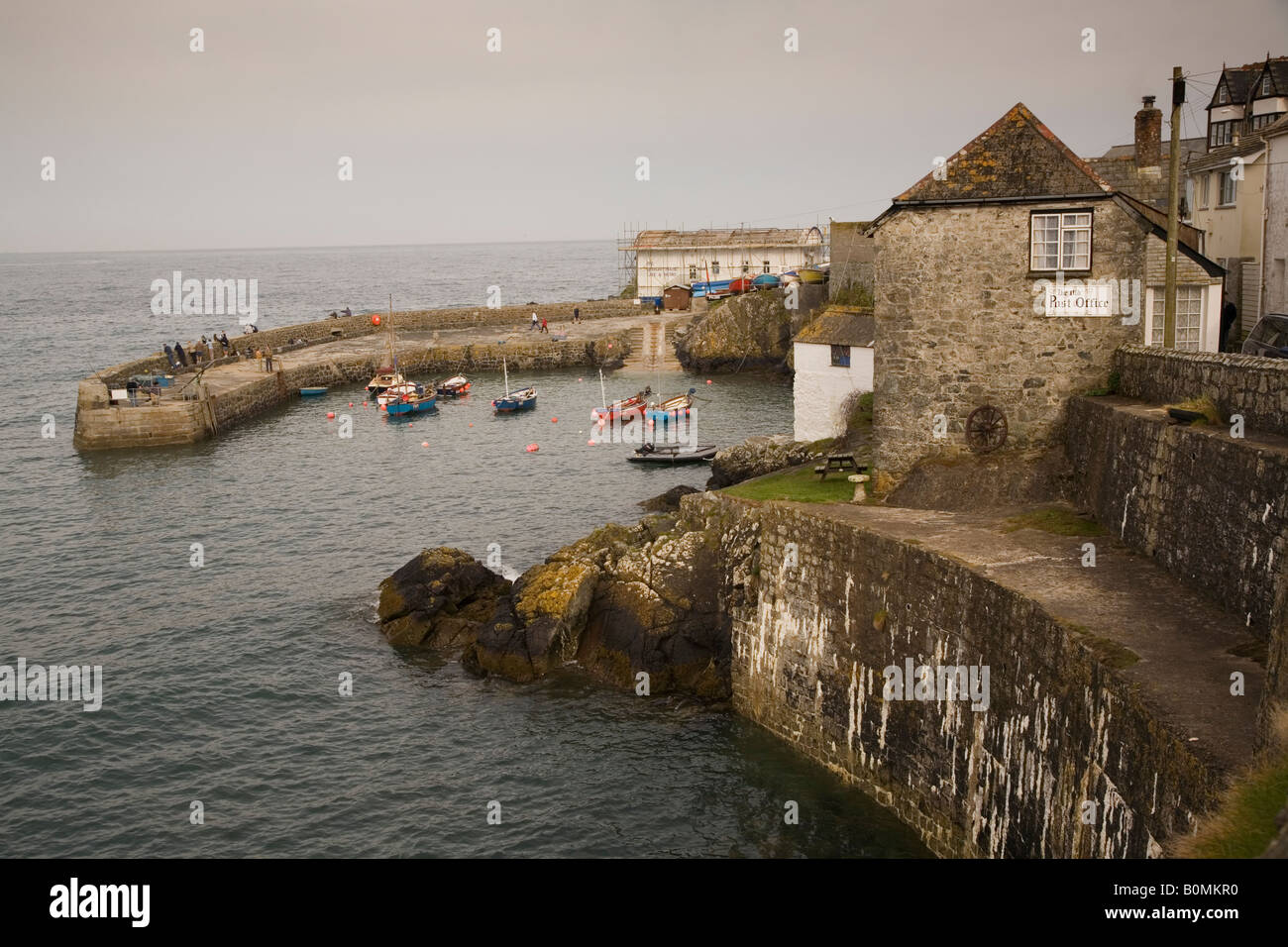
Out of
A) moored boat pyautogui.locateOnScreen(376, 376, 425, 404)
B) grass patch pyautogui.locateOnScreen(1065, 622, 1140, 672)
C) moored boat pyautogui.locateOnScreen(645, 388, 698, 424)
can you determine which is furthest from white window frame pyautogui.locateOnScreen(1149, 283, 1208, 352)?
moored boat pyautogui.locateOnScreen(376, 376, 425, 404)

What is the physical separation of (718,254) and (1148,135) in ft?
260

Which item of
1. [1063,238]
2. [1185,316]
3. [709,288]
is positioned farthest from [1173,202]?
[709,288]

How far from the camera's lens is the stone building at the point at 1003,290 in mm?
24531

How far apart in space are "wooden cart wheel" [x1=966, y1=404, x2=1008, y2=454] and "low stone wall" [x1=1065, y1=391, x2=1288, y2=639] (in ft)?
6.72

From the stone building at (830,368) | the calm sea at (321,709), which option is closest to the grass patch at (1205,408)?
the calm sea at (321,709)

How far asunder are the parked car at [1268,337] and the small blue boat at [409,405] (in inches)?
2053

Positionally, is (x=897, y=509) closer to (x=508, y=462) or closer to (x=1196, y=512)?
(x=1196, y=512)

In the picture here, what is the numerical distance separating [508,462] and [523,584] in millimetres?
25522

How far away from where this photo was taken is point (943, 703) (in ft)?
64.8

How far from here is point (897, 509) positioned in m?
25.3

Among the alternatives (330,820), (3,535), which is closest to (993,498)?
(330,820)

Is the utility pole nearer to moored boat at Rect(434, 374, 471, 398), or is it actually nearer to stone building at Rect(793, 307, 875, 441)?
stone building at Rect(793, 307, 875, 441)

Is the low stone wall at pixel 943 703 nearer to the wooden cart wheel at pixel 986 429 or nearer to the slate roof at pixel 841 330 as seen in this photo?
the wooden cart wheel at pixel 986 429

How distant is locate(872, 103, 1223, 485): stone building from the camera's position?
24531mm
